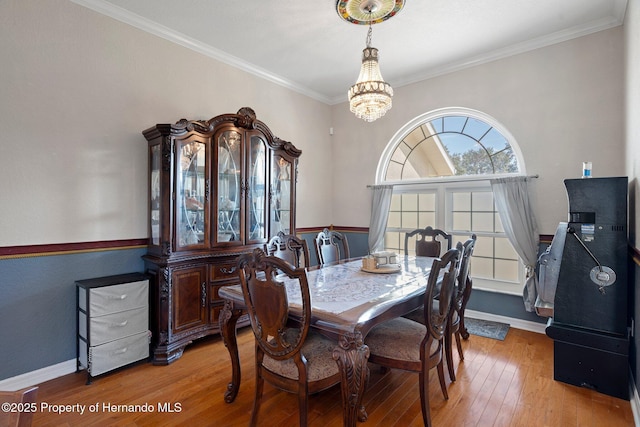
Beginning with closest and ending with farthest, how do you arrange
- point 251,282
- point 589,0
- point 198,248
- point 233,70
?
point 251,282, point 589,0, point 198,248, point 233,70

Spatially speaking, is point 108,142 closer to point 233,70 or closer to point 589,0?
point 233,70

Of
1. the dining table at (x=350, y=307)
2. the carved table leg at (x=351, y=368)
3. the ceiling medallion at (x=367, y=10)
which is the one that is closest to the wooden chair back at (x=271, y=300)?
the dining table at (x=350, y=307)

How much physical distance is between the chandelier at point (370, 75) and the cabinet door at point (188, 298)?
6.67 feet

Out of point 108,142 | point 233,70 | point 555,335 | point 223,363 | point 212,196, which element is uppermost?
point 233,70

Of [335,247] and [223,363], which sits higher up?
[335,247]

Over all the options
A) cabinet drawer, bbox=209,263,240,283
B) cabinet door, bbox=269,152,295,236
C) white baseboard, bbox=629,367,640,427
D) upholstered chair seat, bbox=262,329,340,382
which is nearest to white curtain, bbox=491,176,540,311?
white baseboard, bbox=629,367,640,427

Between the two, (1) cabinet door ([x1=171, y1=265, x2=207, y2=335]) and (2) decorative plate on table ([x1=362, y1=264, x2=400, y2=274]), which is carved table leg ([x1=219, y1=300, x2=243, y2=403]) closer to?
(1) cabinet door ([x1=171, y1=265, x2=207, y2=335])

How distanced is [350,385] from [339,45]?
10.5 feet

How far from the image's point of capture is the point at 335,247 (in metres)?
3.37

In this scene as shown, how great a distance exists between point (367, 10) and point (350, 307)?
2437 mm

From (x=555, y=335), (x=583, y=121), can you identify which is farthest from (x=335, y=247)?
(x=583, y=121)

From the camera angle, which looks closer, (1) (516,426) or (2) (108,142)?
(1) (516,426)

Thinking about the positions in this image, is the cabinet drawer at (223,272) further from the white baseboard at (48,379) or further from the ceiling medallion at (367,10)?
the ceiling medallion at (367,10)

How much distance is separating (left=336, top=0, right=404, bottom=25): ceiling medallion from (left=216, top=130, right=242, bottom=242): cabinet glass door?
149cm
